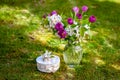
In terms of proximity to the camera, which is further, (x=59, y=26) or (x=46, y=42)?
(x=46, y=42)

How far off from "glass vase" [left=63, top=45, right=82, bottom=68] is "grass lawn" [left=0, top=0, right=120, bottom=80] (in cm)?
7

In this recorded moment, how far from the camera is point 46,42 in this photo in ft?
16.1

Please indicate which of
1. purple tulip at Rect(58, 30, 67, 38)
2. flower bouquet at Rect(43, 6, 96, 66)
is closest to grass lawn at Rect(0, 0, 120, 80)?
flower bouquet at Rect(43, 6, 96, 66)

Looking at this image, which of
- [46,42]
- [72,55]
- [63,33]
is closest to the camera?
[63,33]

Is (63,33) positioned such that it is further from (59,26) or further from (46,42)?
(46,42)

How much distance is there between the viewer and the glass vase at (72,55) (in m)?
4.04

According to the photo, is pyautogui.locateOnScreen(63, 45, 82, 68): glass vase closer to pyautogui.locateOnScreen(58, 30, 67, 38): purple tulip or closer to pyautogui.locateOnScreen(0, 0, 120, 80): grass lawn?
pyautogui.locateOnScreen(0, 0, 120, 80): grass lawn

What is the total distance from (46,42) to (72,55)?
3.05 feet

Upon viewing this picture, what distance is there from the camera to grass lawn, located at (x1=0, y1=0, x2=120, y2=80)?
158 inches

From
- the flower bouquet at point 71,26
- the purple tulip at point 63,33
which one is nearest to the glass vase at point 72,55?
the flower bouquet at point 71,26

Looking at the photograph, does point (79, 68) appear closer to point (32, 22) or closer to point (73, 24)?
point (73, 24)

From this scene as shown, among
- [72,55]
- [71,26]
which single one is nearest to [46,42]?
[72,55]

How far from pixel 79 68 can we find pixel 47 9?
234 cm

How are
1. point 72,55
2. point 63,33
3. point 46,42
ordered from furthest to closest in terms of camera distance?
1. point 46,42
2. point 72,55
3. point 63,33
